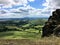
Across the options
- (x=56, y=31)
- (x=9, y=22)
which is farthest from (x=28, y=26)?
(x=56, y=31)

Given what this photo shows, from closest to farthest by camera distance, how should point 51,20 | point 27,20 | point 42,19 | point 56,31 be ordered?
point 56,31 → point 51,20 → point 42,19 → point 27,20

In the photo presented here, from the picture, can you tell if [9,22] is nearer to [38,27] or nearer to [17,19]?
[17,19]

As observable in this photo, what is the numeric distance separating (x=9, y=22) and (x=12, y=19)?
2.91 feet

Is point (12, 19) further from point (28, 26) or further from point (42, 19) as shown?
point (42, 19)

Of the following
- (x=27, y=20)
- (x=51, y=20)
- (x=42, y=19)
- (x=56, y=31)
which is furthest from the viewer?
(x=27, y=20)

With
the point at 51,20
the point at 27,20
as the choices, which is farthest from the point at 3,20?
the point at 51,20

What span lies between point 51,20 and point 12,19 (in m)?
15.0

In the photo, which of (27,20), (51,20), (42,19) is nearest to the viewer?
(51,20)

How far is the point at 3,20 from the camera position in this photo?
129 ft

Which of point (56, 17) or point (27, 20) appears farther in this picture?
point (27, 20)

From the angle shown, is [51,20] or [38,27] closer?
[51,20]

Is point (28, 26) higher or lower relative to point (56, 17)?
lower

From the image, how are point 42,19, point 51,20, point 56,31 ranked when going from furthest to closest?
point 42,19, point 51,20, point 56,31

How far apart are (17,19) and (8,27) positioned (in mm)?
2656
